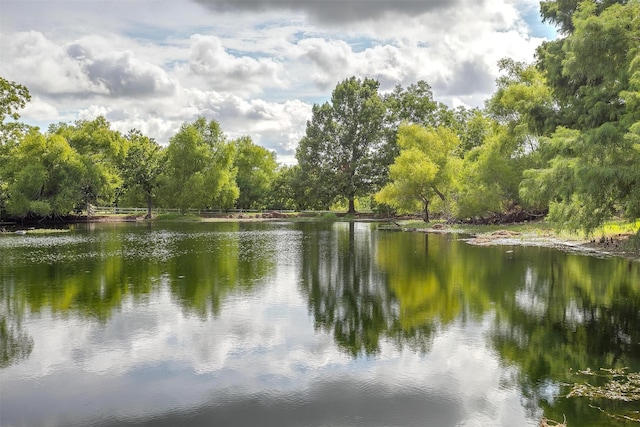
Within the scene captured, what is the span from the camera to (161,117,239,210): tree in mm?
71400

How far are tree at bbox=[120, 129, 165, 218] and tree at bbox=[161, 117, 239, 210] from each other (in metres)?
1.61

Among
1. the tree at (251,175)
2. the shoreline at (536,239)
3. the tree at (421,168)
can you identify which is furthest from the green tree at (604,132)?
the tree at (251,175)

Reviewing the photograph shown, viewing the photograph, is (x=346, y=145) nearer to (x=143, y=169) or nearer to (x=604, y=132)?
(x=143, y=169)

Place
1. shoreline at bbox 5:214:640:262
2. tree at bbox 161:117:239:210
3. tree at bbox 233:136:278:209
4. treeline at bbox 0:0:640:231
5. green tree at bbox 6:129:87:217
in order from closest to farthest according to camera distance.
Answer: treeline at bbox 0:0:640:231, shoreline at bbox 5:214:640:262, green tree at bbox 6:129:87:217, tree at bbox 161:117:239:210, tree at bbox 233:136:278:209

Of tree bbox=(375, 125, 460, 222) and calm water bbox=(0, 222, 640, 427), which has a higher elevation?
tree bbox=(375, 125, 460, 222)

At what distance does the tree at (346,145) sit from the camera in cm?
7338

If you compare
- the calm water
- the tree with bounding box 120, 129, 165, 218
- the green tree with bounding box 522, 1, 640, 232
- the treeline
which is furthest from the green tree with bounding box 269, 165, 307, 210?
Result: the green tree with bounding box 522, 1, 640, 232

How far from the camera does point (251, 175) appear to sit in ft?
288

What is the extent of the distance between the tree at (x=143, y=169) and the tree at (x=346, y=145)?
2103cm

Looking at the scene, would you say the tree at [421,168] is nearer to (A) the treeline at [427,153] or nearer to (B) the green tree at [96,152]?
(A) the treeline at [427,153]

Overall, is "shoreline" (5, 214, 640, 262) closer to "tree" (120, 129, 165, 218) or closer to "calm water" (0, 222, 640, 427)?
"calm water" (0, 222, 640, 427)

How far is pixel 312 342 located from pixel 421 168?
3708cm

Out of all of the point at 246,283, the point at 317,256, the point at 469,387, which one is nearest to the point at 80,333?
the point at 246,283

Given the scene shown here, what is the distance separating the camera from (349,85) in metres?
76.0
